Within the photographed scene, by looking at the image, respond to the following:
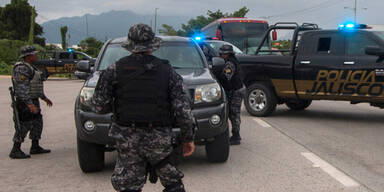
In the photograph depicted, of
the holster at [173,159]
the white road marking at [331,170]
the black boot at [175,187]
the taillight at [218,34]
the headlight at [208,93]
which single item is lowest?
the white road marking at [331,170]

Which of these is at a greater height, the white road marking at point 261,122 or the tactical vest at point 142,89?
the tactical vest at point 142,89

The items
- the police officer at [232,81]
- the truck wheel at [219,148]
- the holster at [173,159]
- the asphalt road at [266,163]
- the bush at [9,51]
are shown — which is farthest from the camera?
the bush at [9,51]

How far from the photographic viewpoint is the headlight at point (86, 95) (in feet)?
17.7

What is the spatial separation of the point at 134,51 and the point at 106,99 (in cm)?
40

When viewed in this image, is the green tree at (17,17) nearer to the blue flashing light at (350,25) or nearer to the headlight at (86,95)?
the blue flashing light at (350,25)

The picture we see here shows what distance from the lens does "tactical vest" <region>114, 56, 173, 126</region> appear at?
3232mm

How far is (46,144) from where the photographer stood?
771 centimetres

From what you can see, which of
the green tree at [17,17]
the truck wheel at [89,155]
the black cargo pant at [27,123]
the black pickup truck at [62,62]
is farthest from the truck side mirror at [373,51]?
the green tree at [17,17]

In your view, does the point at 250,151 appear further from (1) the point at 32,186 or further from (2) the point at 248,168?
(1) the point at 32,186

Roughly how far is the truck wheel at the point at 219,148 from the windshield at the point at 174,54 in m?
1.17

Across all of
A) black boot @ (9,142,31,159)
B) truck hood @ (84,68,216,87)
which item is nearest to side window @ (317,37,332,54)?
truck hood @ (84,68,216,87)

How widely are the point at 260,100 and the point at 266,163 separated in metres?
4.47

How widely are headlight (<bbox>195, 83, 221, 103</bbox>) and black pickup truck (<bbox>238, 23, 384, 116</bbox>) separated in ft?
13.7

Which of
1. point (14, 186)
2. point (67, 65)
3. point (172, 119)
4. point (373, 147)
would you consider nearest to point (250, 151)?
point (373, 147)
